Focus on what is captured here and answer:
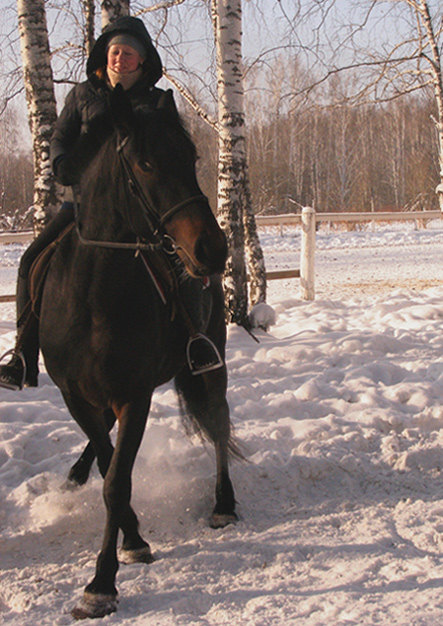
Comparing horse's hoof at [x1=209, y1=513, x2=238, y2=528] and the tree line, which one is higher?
the tree line

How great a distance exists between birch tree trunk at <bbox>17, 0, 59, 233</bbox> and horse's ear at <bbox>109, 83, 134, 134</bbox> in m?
4.86

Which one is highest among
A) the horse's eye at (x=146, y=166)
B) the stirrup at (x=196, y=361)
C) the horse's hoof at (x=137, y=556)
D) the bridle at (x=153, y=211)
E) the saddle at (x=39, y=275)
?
the horse's eye at (x=146, y=166)

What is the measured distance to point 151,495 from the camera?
398 centimetres

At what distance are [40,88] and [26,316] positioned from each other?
455 centimetres

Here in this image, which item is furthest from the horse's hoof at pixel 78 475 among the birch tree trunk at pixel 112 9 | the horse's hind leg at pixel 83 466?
the birch tree trunk at pixel 112 9

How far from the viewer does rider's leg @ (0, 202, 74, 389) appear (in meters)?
3.53

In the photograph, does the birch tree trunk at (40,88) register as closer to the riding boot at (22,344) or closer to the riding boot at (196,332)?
the riding boot at (22,344)

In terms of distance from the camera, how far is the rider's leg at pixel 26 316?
353cm

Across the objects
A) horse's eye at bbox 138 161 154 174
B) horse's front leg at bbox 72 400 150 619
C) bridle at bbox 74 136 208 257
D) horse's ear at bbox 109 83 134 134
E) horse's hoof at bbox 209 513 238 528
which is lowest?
horse's hoof at bbox 209 513 238 528

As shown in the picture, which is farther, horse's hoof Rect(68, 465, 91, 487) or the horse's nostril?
horse's hoof Rect(68, 465, 91, 487)

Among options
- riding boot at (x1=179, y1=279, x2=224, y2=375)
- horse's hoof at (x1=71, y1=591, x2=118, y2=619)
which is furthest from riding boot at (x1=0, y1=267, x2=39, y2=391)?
horse's hoof at (x1=71, y1=591, x2=118, y2=619)

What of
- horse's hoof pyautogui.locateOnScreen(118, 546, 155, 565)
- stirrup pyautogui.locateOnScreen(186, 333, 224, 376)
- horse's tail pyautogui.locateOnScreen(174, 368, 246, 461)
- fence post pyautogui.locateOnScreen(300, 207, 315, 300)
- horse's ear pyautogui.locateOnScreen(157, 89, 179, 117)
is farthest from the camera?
fence post pyautogui.locateOnScreen(300, 207, 315, 300)

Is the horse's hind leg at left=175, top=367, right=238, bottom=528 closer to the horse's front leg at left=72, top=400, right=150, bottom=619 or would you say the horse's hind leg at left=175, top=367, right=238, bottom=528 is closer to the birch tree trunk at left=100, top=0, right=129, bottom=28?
the horse's front leg at left=72, top=400, right=150, bottom=619

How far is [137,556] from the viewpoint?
3252mm
